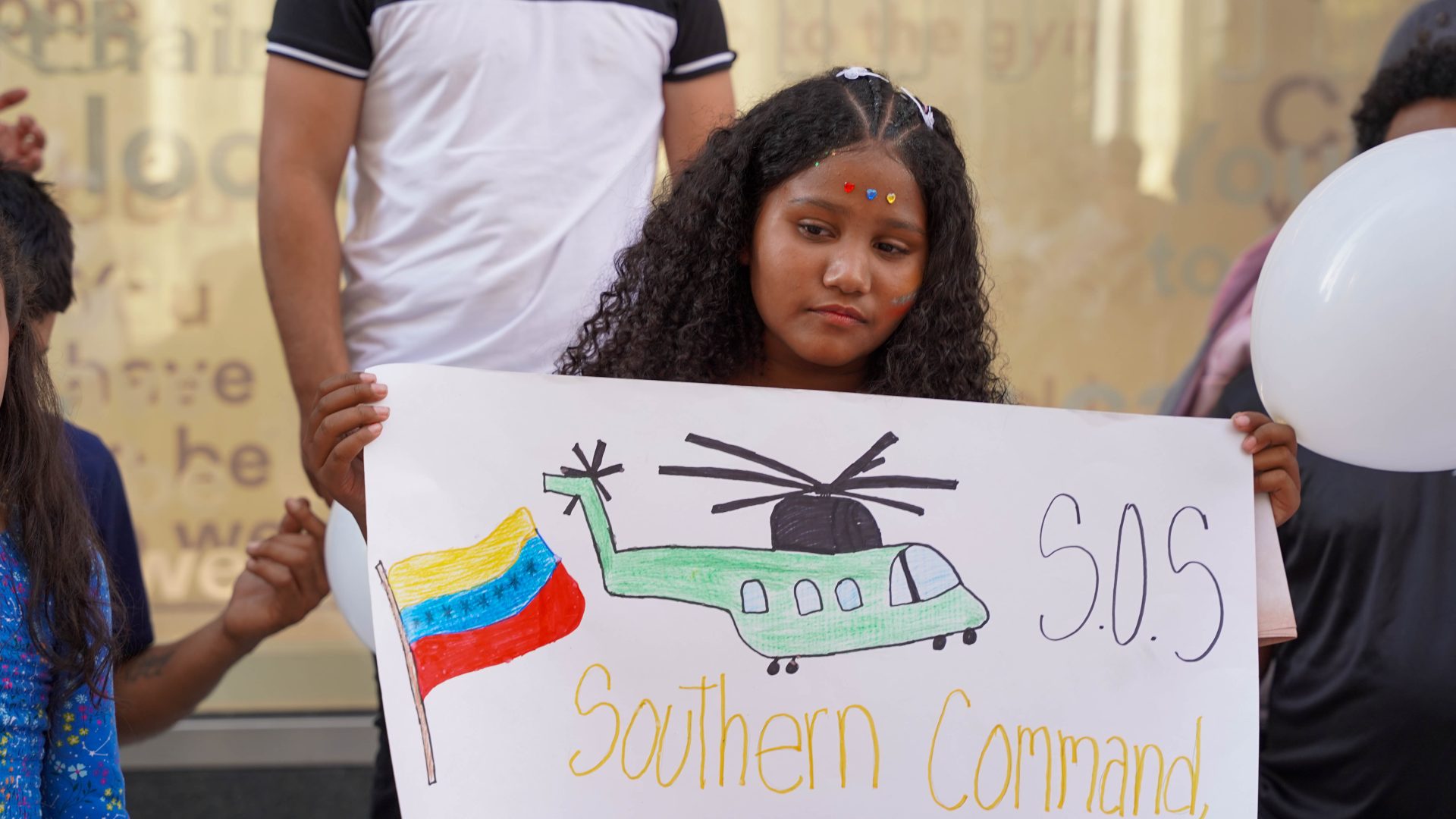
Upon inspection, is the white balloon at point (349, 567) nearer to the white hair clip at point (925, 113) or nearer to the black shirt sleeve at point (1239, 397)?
the white hair clip at point (925, 113)

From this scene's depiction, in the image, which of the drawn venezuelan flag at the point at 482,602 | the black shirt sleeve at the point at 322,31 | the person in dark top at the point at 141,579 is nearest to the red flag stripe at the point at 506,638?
the drawn venezuelan flag at the point at 482,602

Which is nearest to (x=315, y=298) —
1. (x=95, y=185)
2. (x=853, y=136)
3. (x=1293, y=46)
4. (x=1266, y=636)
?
(x=853, y=136)

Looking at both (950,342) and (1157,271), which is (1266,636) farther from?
(1157,271)

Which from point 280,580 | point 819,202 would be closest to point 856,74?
point 819,202

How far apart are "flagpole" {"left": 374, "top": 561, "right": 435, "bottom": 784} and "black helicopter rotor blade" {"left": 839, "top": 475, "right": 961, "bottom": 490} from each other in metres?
0.47

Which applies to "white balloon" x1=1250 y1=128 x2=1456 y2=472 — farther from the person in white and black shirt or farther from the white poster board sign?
the person in white and black shirt

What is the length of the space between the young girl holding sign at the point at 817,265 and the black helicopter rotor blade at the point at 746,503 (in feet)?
0.68

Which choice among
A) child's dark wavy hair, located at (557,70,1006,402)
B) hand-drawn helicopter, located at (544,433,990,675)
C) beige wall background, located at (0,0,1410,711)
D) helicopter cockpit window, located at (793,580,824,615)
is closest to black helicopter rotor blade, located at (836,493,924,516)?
hand-drawn helicopter, located at (544,433,990,675)

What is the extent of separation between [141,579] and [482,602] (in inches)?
34.7

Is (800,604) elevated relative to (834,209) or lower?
lower

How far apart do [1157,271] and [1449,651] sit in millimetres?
1616

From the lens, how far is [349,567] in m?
1.74

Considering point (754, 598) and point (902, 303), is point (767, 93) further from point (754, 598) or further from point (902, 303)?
point (754, 598)

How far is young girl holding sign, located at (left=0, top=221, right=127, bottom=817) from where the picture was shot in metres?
1.31
